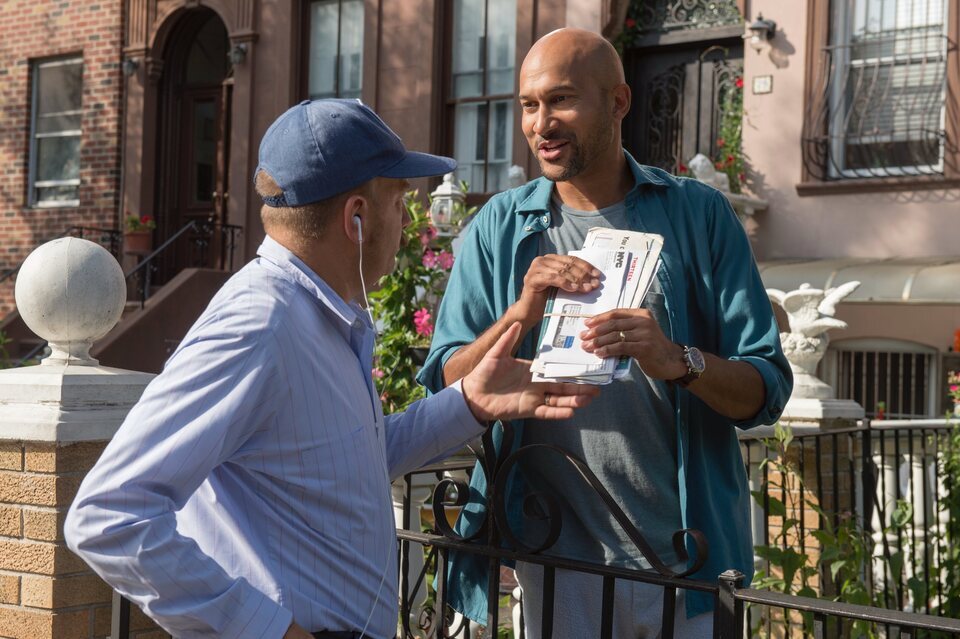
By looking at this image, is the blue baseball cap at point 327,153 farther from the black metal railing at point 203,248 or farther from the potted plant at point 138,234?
the potted plant at point 138,234

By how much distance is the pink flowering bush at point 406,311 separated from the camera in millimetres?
6418

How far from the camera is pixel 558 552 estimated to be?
2436 millimetres

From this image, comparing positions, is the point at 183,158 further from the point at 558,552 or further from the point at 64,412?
the point at 558,552

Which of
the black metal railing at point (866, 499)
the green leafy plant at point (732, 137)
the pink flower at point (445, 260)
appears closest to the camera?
the black metal railing at point (866, 499)

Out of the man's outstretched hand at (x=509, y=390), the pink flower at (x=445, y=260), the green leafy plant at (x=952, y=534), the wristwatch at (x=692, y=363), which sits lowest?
the green leafy plant at (x=952, y=534)

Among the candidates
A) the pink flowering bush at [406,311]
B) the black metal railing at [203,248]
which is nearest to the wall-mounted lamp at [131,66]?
the black metal railing at [203,248]

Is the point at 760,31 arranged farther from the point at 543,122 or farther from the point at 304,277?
the point at 304,277

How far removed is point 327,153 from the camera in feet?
6.35

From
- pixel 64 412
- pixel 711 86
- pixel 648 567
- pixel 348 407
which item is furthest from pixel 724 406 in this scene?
pixel 711 86

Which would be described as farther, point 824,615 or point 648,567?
point 648,567

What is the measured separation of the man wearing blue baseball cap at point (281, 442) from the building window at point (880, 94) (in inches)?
366

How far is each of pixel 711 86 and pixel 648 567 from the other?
32.6 feet

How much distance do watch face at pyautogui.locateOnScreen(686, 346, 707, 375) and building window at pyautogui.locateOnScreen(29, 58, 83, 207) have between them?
15.0 meters

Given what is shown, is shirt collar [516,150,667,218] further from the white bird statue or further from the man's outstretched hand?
the white bird statue
